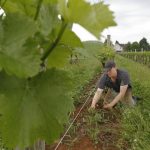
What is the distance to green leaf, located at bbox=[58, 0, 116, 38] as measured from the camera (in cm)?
62

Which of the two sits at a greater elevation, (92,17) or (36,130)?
(92,17)

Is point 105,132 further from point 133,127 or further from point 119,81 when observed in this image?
point 119,81

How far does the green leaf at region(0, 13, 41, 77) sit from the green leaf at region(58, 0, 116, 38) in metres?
0.06

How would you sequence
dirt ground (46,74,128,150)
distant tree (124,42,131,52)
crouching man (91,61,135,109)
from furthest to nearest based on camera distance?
distant tree (124,42,131,52) → crouching man (91,61,135,109) → dirt ground (46,74,128,150)

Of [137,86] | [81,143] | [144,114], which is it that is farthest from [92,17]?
[137,86]

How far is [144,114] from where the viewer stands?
29.4 ft

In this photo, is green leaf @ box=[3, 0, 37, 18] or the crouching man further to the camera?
the crouching man

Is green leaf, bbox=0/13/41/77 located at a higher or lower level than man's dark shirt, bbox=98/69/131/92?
higher

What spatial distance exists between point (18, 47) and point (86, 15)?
11 cm

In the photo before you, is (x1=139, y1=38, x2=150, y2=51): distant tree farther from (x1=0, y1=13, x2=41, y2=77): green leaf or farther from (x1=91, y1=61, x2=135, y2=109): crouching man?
(x1=0, y1=13, x2=41, y2=77): green leaf

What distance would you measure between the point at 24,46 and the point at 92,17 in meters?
0.11

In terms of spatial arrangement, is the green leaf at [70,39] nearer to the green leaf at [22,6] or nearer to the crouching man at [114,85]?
the green leaf at [22,6]

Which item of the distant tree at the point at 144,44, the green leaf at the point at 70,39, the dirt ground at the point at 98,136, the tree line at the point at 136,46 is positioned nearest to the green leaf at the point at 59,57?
the green leaf at the point at 70,39

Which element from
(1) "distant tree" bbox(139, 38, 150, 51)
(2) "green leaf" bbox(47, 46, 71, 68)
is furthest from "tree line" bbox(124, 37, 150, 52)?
(2) "green leaf" bbox(47, 46, 71, 68)
